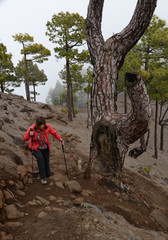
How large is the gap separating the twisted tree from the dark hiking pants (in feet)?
3.81

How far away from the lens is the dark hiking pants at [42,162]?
443 centimetres

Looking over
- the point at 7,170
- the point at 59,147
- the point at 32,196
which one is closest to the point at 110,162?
the point at 32,196

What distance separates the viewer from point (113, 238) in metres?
2.34

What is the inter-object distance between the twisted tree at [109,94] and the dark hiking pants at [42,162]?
116 centimetres

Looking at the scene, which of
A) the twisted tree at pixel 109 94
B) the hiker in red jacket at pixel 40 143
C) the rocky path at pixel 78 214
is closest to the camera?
the rocky path at pixel 78 214

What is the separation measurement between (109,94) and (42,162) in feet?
8.54

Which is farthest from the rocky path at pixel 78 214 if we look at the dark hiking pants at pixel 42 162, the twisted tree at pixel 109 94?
the twisted tree at pixel 109 94

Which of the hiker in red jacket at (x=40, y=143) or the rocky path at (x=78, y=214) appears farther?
the hiker in red jacket at (x=40, y=143)

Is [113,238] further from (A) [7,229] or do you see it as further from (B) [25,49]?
(B) [25,49]

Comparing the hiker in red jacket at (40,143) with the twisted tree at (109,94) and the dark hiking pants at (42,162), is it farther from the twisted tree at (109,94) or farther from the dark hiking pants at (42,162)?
the twisted tree at (109,94)

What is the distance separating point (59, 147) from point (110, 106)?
4020mm

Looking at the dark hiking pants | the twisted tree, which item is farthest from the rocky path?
the twisted tree

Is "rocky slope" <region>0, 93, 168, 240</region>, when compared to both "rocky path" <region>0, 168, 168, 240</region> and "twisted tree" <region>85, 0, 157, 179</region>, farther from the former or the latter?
"twisted tree" <region>85, 0, 157, 179</region>

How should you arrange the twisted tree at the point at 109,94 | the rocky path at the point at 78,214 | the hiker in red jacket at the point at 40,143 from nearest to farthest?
the rocky path at the point at 78,214
the twisted tree at the point at 109,94
the hiker in red jacket at the point at 40,143
